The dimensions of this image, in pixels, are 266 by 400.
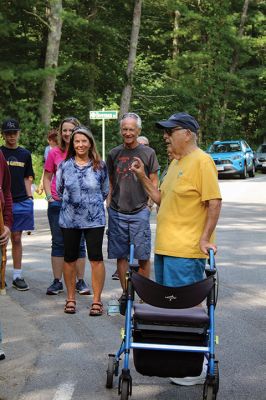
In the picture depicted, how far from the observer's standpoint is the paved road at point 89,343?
195 inches

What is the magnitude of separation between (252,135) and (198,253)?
51.8 metres

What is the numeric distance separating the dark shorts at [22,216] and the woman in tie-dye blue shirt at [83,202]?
1.30 meters

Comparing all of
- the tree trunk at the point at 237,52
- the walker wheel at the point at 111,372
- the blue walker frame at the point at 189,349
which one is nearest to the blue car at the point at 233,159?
the tree trunk at the point at 237,52

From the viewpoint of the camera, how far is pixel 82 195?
7.16 meters

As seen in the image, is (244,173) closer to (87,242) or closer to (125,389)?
(87,242)

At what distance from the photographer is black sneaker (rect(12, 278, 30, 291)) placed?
845 centimetres

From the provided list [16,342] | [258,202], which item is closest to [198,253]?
[16,342]

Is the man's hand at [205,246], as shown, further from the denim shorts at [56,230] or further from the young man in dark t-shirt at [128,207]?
the denim shorts at [56,230]

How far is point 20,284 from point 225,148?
26.5 m

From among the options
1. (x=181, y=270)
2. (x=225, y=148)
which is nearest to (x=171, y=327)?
(x=181, y=270)

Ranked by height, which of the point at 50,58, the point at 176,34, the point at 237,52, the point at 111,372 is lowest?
the point at 111,372

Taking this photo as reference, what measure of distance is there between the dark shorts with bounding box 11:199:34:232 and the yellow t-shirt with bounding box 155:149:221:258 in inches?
143

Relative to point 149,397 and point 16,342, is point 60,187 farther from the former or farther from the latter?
point 149,397

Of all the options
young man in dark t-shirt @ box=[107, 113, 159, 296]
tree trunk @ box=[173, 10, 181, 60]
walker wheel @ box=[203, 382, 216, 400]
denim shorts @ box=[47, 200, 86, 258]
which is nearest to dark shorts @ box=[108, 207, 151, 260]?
young man in dark t-shirt @ box=[107, 113, 159, 296]
